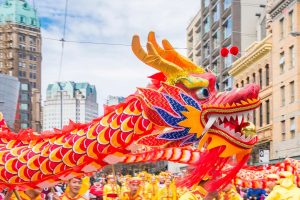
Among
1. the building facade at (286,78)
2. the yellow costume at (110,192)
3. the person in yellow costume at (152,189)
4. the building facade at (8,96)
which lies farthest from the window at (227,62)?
the yellow costume at (110,192)

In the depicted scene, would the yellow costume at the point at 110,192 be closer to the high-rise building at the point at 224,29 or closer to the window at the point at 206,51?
the high-rise building at the point at 224,29

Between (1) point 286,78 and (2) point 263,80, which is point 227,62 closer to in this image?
(2) point 263,80

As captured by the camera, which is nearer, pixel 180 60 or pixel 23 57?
pixel 180 60

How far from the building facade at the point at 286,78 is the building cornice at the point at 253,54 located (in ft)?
2.73

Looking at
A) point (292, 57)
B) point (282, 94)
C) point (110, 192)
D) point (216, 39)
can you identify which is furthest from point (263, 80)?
point (110, 192)

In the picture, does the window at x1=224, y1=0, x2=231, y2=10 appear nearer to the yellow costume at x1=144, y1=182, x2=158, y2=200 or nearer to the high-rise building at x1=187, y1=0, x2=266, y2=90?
the high-rise building at x1=187, y1=0, x2=266, y2=90

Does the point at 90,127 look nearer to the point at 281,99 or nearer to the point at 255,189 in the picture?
the point at 255,189

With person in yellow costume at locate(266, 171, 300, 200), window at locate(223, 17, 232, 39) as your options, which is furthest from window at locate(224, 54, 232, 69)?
person in yellow costume at locate(266, 171, 300, 200)

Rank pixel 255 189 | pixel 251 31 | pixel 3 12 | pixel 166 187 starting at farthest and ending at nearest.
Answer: pixel 3 12 → pixel 251 31 → pixel 166 187 → pixel 255 189

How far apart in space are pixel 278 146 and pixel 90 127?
2642cm

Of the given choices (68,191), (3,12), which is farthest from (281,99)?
(3,12)

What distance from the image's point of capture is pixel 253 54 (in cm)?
3431

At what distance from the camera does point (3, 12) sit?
65.5 metres

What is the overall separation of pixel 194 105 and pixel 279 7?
26130 millimetres
